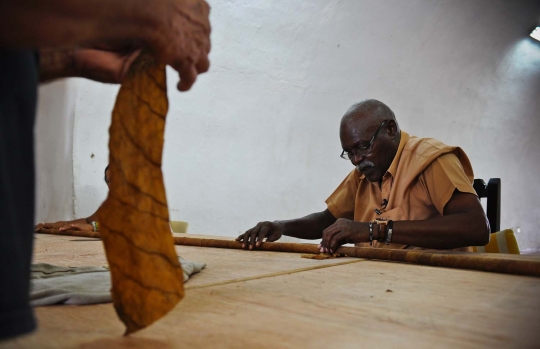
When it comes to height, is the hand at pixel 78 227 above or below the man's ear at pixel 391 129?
below

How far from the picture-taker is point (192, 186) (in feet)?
14.1

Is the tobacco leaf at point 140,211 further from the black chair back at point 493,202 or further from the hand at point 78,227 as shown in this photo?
the hand at point 78,227

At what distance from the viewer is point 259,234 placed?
2.31m

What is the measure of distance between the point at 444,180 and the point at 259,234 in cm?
90

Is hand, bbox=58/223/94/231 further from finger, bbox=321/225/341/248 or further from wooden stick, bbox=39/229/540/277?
finger, bbox=321/225/341/248

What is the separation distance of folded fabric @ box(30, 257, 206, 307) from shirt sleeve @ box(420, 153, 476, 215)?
133 centimetres

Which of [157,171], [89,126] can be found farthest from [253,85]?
[157,171]

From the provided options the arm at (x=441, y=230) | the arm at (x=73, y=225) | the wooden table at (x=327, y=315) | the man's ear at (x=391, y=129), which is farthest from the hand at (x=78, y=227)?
the wooden table at (x=327, y=315)

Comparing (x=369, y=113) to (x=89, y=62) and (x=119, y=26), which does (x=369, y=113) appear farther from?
(x=119, y=26)

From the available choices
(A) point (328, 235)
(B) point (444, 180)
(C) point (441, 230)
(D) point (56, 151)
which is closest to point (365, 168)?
(B) point (444, 180)

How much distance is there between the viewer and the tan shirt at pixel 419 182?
2.22 meters

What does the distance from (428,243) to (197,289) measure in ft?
4.25

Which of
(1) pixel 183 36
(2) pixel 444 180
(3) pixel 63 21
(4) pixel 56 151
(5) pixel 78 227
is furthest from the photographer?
(4) pixel 56 151

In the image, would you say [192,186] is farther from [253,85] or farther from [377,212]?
[377,212]
